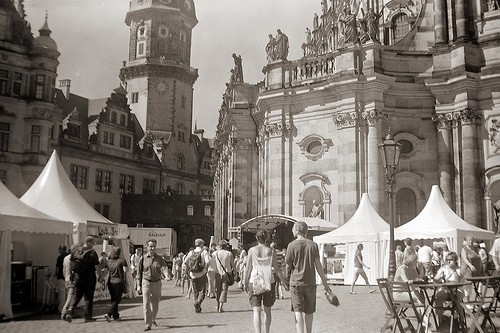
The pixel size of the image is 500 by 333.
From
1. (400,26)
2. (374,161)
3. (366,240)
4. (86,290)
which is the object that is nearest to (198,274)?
(86,290)

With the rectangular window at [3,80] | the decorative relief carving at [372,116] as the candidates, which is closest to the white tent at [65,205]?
the decorative relief carving at [372,116]

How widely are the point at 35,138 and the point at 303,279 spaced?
38674 mm

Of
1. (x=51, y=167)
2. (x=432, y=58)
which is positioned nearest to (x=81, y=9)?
(x=51, y=167)

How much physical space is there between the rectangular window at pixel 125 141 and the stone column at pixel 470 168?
127 feet

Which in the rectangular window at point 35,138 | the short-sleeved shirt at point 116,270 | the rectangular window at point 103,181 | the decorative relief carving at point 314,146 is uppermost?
the rectangular window at point 35,138

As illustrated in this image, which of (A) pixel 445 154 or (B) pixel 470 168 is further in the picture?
(A) pixel 445 154

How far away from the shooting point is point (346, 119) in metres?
27.0

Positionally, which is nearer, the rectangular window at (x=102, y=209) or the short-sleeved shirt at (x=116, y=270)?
the short-sleeved shirt at (x=116, y=270)

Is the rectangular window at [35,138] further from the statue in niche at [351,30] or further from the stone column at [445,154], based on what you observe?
the stone column at [445,154]

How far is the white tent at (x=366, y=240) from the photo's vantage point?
2134cm

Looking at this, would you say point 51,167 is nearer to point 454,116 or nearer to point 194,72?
point 454,116

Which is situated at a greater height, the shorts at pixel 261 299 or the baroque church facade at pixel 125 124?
the baroque church facade at pixel 125 124

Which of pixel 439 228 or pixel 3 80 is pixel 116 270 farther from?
pixel 3 80

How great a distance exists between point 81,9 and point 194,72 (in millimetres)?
46044
